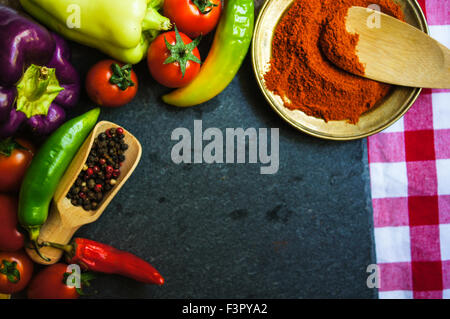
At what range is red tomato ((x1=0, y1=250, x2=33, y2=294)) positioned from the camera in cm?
96

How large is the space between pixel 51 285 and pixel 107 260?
0.15 meters

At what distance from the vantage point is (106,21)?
89 centimetres

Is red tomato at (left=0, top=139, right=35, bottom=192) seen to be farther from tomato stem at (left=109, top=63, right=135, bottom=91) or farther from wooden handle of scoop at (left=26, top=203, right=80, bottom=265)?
tomato stem at (left=109, top=63, right=135, bottom=91)

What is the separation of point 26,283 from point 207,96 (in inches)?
26.9

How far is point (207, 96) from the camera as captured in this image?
3.38 feet

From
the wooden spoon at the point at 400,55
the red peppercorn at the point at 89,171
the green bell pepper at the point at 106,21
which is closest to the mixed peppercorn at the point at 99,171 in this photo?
the red peppercorn at the point at 89,171

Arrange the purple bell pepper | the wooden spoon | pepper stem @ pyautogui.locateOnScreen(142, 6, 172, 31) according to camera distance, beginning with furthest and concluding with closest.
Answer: the wooden spoon, pepper stem @ pyautogui.locateOnScreen(142, 6, 172, 31), the purple bell pepper

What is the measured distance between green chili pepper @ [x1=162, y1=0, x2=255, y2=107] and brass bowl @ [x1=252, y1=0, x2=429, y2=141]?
1.4 inches

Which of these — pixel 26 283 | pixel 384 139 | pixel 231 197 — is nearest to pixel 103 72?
pixel 231 197

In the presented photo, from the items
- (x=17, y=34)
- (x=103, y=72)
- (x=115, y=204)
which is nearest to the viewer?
(x=17, y=34)

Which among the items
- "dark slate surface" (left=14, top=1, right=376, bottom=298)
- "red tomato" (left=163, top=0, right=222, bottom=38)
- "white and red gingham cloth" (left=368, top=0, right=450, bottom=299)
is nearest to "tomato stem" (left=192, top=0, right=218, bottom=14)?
"red tomato" (left=163, top=0, right=222, bottom=38)

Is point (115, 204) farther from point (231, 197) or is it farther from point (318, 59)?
point (318, 59)

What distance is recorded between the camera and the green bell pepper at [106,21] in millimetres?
883

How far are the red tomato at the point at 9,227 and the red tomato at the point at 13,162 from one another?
37 mm
